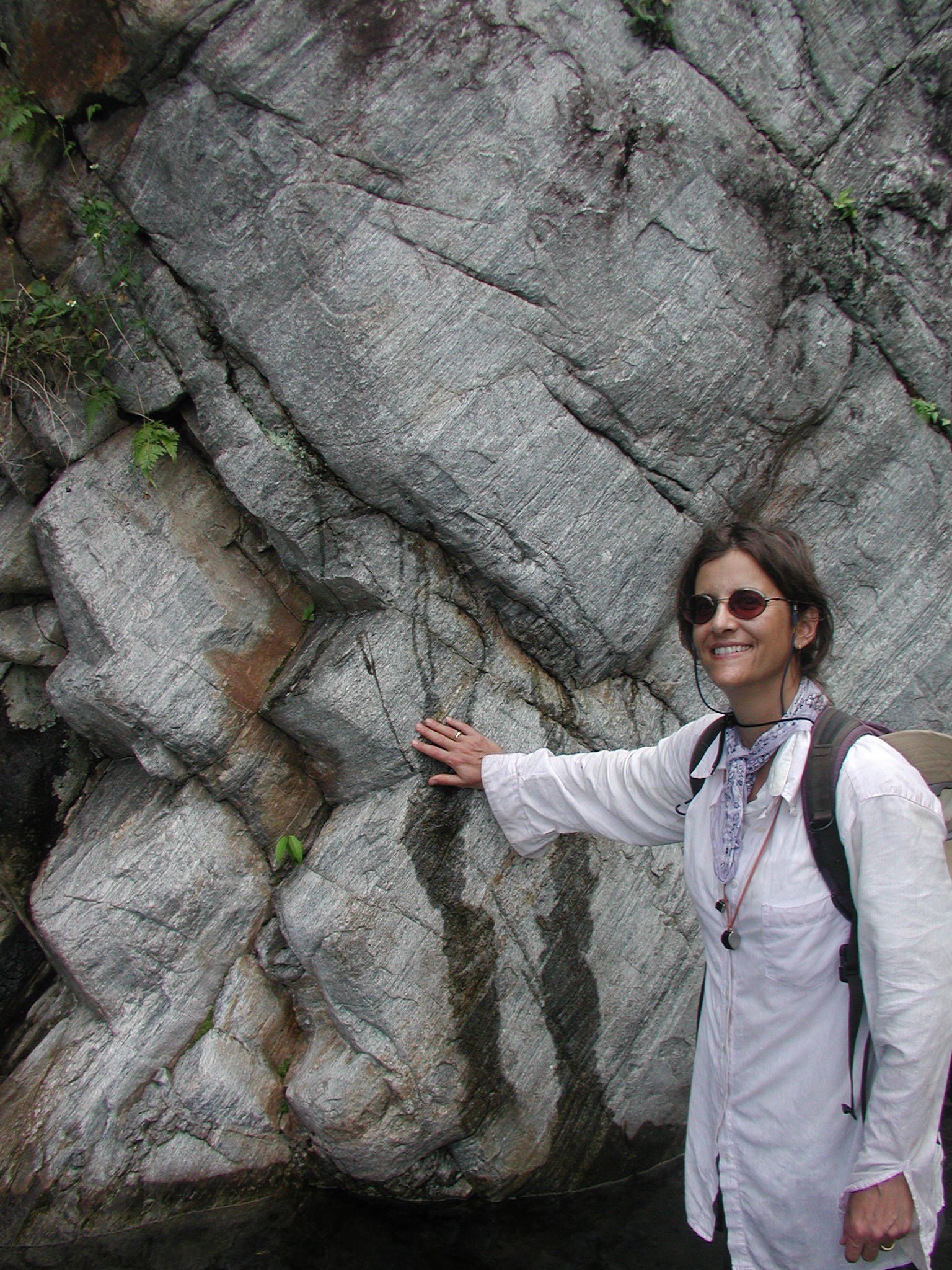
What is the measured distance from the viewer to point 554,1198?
586 cm

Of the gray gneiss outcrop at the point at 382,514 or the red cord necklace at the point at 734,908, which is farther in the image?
the gray gneiss outcrop at the point at 382,514

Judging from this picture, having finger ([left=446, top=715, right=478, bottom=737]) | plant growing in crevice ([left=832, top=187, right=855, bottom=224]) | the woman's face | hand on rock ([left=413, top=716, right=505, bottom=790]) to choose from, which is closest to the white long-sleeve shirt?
the woman's face

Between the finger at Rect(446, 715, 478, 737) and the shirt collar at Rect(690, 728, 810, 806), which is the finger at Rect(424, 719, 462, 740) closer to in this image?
the finger at Rect(446, 715, 478, 737)

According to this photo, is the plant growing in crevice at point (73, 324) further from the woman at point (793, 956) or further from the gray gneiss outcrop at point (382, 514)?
the woman at point (793, 956)

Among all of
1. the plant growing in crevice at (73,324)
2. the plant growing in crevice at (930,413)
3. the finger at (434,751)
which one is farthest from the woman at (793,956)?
the plant growing in crevice at (73,324)

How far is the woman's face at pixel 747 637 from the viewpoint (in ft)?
12.4

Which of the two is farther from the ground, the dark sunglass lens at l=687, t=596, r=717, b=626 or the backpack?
the dark sunglass lens at l=687, t=596, r=717, b=626

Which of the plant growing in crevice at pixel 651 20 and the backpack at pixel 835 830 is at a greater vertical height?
the plant growing in crevice at pixel 651 20

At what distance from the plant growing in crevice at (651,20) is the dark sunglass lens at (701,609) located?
155 inches

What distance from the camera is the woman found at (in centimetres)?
315

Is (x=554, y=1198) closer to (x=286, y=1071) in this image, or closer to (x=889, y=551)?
(x=286, y=1071)

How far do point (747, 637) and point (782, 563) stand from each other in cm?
38

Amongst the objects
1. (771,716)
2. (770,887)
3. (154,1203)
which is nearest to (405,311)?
(771,716)

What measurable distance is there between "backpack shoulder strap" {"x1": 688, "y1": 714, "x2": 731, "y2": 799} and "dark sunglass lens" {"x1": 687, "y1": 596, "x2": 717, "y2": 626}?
0.49 metres
